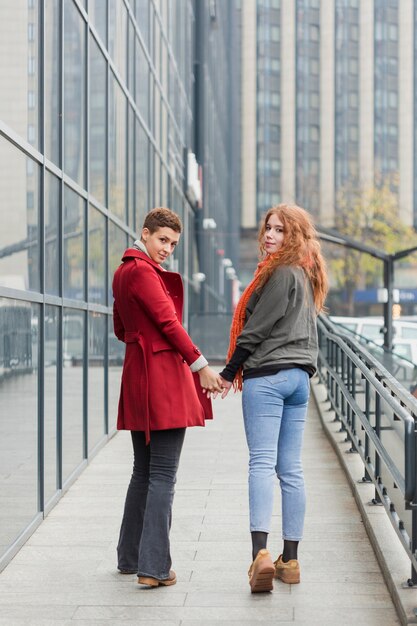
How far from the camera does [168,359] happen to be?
5.37 meters

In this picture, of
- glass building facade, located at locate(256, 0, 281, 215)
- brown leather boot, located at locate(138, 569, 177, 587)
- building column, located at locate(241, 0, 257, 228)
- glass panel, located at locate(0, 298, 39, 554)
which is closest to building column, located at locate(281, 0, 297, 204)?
glass building facade, located at locate(256, 0, 281, 215)

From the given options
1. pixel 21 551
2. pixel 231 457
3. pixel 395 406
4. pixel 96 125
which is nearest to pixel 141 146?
pixel 96 125

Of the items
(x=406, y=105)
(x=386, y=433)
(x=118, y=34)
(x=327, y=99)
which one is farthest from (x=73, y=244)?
(x=406, y=105)

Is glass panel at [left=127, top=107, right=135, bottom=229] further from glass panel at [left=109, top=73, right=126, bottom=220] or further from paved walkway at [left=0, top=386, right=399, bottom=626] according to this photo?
paved walkway at [left=0, top=386, right=399, bottom=626]

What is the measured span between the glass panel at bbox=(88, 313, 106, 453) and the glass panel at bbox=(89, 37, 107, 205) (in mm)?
1204

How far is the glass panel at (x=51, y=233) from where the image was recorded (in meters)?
7.78

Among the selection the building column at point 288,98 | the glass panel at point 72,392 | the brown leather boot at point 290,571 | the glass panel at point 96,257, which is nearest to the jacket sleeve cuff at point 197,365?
the brown leather boot at point 290,571

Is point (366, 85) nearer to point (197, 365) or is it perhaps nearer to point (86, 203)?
point (86, 203)

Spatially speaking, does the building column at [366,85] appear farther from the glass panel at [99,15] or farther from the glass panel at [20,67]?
the glass panel at [20,67]

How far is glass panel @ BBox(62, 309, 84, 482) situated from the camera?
8.70 m

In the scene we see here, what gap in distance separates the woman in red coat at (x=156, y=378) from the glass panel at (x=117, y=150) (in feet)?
21.0

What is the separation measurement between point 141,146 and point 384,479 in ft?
32.0

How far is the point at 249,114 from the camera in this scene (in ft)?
318

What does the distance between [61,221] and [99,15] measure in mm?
3397
